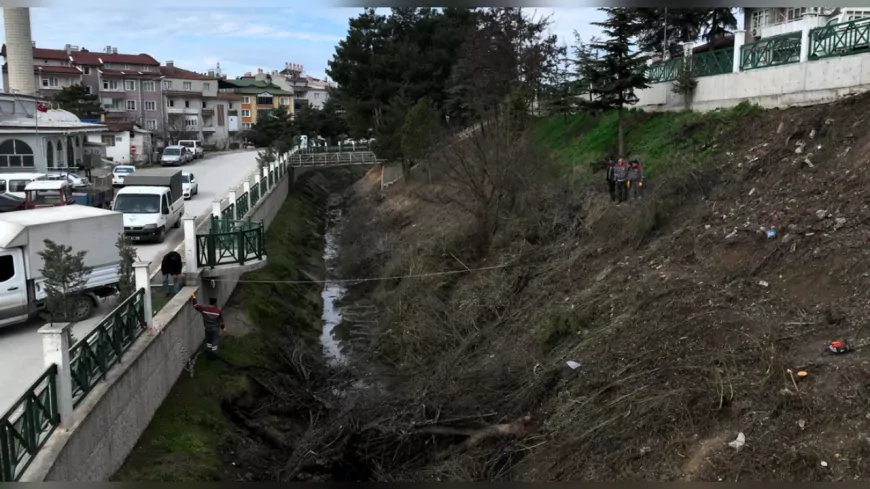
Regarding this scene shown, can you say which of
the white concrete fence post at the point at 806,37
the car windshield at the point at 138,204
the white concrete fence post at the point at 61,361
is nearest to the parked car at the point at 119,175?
the car windshield at the point at 138,204

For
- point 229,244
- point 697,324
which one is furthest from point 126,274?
point 697,324

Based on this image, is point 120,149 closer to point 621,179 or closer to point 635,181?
point 621,179

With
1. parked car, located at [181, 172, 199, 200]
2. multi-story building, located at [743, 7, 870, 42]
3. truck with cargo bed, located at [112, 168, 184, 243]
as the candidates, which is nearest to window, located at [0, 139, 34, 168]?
parked car, located at [181, 172, 199, 200]

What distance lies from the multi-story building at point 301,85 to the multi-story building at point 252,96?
8018 millimetres

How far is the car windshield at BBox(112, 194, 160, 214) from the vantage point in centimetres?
2048

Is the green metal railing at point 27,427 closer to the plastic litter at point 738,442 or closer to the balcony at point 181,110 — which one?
the plastic litter at point 738,442

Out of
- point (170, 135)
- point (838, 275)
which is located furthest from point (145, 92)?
point (838, 275)

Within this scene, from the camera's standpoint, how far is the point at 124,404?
30.2 ft

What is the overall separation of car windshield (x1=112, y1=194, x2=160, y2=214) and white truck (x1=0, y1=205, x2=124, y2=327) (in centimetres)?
656

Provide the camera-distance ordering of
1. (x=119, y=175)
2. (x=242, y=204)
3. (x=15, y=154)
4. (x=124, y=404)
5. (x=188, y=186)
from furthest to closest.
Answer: (x=119, y=175) < (x=15, y=154) < (x=188, y=186) < (x=242, y=204) < (x=124, y=404)

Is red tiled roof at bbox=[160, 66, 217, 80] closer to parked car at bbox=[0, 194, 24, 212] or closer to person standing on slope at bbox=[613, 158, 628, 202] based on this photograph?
parked car at bbox=[0, 194, 24, 212]

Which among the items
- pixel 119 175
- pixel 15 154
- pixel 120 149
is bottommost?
pixel 119 175

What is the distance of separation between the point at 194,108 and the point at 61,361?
7000 cm

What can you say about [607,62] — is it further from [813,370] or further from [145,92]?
[145,92]
